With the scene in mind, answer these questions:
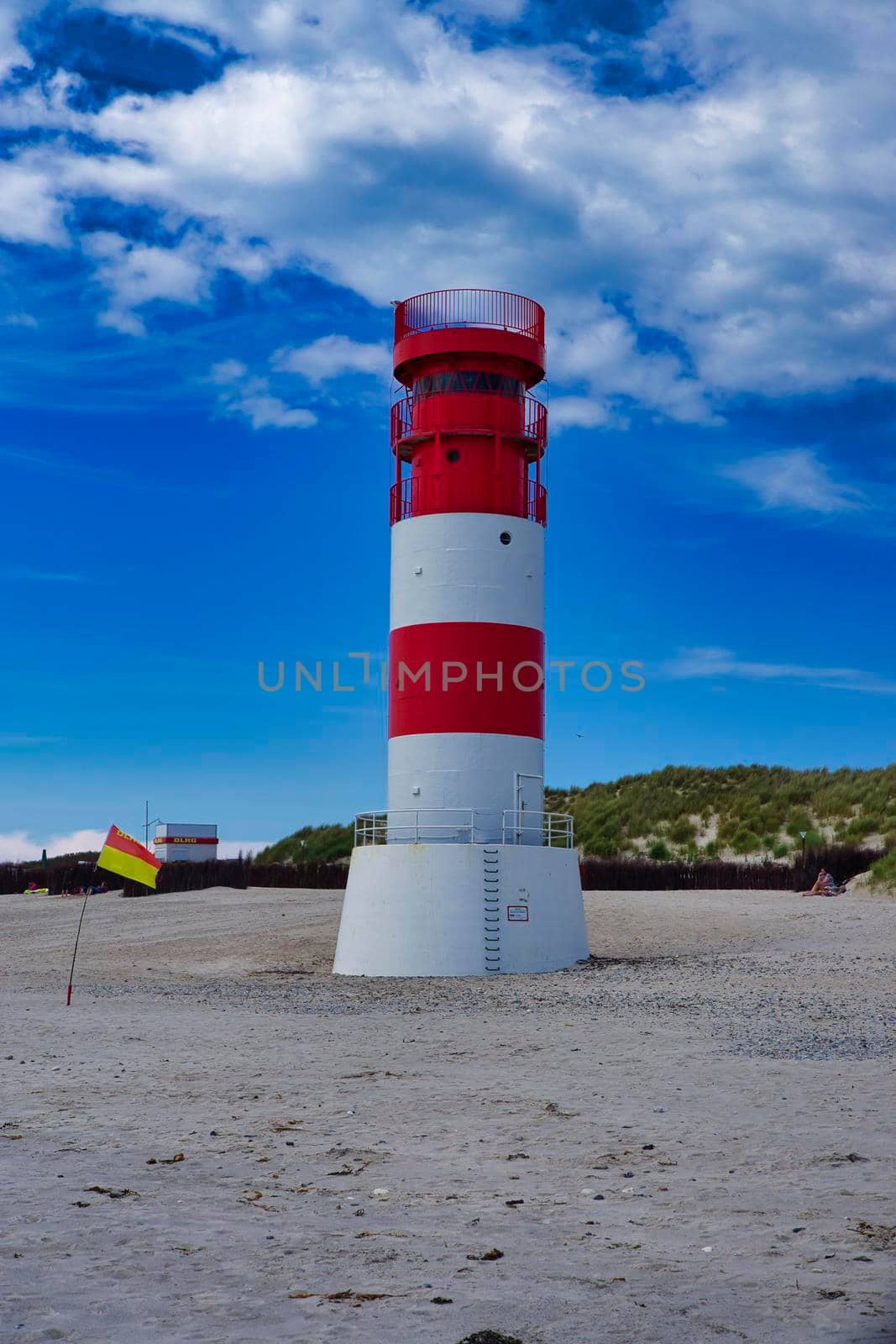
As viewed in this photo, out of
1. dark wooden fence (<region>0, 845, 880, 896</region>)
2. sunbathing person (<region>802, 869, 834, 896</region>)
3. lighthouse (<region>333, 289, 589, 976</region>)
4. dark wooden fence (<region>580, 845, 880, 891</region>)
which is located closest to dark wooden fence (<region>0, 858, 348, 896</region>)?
dark wooden fence (<region>0, 845, 880, 896</region>)

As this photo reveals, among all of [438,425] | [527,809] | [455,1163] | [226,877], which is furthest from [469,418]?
[226,877]

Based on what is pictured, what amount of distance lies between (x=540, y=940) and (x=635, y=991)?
2.75m

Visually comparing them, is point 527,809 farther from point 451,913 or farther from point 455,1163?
point 455,1163

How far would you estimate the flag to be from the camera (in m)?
16.3

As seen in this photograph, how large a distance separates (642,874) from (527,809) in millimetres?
13876

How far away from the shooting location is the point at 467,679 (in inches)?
720

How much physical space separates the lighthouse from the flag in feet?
10.1

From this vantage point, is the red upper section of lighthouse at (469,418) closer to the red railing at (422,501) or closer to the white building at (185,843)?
the red railing at (422,501)

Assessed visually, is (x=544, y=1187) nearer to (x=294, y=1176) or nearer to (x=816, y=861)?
(x=294, y=1176)

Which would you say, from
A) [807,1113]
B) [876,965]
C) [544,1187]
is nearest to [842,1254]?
[544,1187]

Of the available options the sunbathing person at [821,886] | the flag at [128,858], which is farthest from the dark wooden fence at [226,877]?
the flag at [128,858]

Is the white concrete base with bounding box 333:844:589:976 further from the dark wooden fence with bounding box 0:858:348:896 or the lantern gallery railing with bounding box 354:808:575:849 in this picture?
the dark wooden fence with bounding box 0:858:348:896

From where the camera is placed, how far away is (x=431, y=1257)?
5.76 m

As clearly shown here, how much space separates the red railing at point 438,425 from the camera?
18703mm
